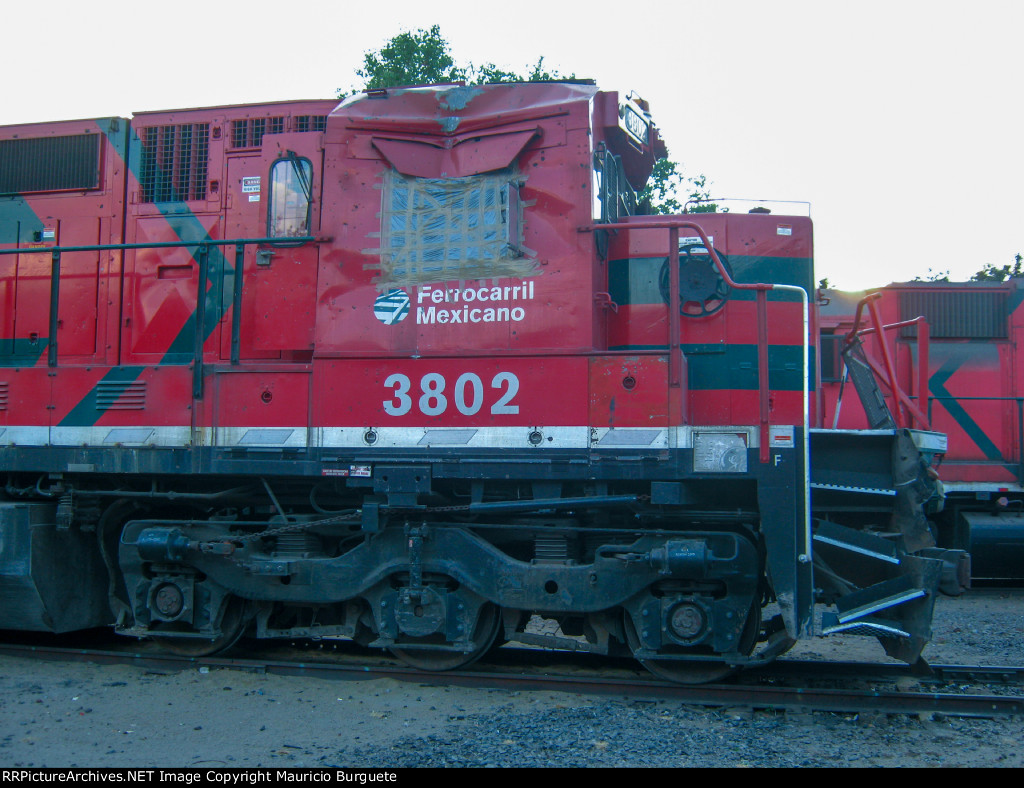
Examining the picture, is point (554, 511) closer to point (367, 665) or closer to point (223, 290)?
point (367, 665)

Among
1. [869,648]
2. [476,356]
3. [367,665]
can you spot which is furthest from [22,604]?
[869,648]

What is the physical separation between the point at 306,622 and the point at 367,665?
0.81 m

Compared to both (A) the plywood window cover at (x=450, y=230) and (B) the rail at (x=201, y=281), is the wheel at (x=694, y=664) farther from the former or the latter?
(B) the rail at (x=201, y=281)

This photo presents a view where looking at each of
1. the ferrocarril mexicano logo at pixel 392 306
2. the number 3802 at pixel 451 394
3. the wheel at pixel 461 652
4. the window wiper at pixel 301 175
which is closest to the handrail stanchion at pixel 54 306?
the window wiper at pixel 301 175

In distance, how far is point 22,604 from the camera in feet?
20.8

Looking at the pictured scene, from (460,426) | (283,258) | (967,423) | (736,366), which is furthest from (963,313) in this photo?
(283,258)

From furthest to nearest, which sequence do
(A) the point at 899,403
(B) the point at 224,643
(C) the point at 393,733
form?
(B) the point at 224,643, (A) the point at 899,403, (C) the point at 393,733

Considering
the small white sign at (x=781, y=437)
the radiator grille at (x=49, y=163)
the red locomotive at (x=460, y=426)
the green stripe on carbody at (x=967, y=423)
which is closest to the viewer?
the small white sign at (x=781, y=437)

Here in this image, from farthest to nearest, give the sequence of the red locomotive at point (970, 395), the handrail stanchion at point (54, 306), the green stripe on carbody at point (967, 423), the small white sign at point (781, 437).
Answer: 1. the green stripe on carbody at point (967, 423)
2. the red locomotive at point (970, 395)
3. the handrail stanchion at point (54, 306)
4. the small white sign at point (781, 437)

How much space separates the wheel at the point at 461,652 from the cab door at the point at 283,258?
236 centimetres

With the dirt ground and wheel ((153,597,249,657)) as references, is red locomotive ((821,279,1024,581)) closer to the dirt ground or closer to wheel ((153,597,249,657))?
the dirt ground

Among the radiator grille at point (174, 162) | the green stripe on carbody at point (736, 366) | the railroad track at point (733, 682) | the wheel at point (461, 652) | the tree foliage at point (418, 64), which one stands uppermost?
the tree foliage at point (418, 64)

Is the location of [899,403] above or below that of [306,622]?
above

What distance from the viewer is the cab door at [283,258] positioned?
6.01 meters
